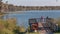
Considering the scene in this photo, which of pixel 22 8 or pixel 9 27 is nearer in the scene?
pixel 9 27

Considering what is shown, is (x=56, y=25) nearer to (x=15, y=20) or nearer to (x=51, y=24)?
(x=51, y=24)

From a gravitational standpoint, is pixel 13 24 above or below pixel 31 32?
above

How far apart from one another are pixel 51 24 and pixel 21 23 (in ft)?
3.62

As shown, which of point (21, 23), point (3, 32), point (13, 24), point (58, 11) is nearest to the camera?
point (3, 32)

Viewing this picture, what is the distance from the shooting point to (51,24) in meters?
7.41

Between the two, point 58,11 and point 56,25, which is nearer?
point 56,25

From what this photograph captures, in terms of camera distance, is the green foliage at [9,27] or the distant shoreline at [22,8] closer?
the green foliage at [9,27]

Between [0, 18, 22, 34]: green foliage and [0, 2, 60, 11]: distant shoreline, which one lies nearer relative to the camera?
[0, 18, 22, 34]: green foliage

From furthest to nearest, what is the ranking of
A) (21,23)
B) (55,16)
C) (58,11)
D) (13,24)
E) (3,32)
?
(58,11) < (55,16) < (21,23) < (13,24) < (3,32)

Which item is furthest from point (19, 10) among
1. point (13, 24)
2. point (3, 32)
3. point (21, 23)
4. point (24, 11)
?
point (3, 32)

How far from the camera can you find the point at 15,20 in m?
6.88

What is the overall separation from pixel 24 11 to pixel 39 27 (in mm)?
1571

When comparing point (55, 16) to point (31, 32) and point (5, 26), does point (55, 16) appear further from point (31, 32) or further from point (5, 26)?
point (5, 26)

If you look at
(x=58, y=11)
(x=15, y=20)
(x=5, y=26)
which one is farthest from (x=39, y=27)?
(x=58, y=11)
